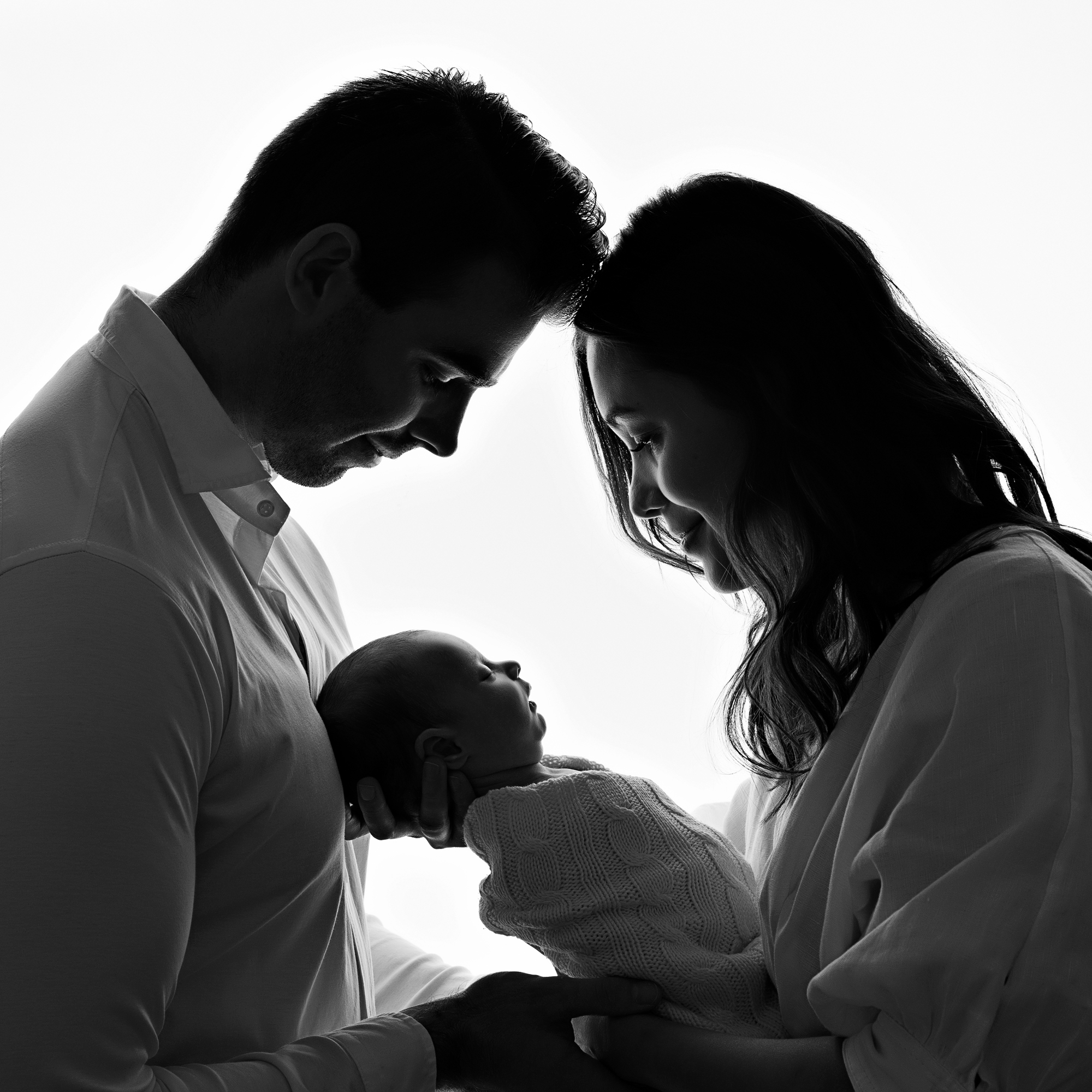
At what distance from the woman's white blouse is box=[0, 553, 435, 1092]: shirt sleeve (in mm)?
651

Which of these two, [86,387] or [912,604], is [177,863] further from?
[912,604]

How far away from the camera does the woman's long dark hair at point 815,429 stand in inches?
56.4

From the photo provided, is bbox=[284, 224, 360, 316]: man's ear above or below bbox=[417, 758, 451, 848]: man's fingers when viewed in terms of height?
above

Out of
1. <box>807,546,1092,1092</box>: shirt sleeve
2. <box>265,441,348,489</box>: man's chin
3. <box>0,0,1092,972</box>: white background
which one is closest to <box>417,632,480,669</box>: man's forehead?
<box>265,441,348,489</box>: man's chin

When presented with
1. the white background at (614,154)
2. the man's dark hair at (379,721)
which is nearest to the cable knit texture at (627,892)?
the man's dark hair at (379,721)

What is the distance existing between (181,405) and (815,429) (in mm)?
753

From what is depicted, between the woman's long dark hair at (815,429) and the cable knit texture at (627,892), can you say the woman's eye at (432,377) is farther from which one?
the cable knit texture at (627,892)

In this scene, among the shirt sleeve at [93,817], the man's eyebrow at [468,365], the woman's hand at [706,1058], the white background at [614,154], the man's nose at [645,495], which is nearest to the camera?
the shirt sleeve at [93,817]

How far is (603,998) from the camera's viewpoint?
1.40 m

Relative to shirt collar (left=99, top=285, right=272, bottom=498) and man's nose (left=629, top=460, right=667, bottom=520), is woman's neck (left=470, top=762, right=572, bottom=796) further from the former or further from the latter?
shirt collar (left=99, top=285, right=272, bottom=498)

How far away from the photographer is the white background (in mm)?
2609

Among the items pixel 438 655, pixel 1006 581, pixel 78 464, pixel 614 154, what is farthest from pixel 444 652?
pixel 614 154

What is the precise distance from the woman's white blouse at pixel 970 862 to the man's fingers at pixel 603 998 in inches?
7.0

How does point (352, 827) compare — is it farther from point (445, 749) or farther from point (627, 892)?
point (627, 892)
